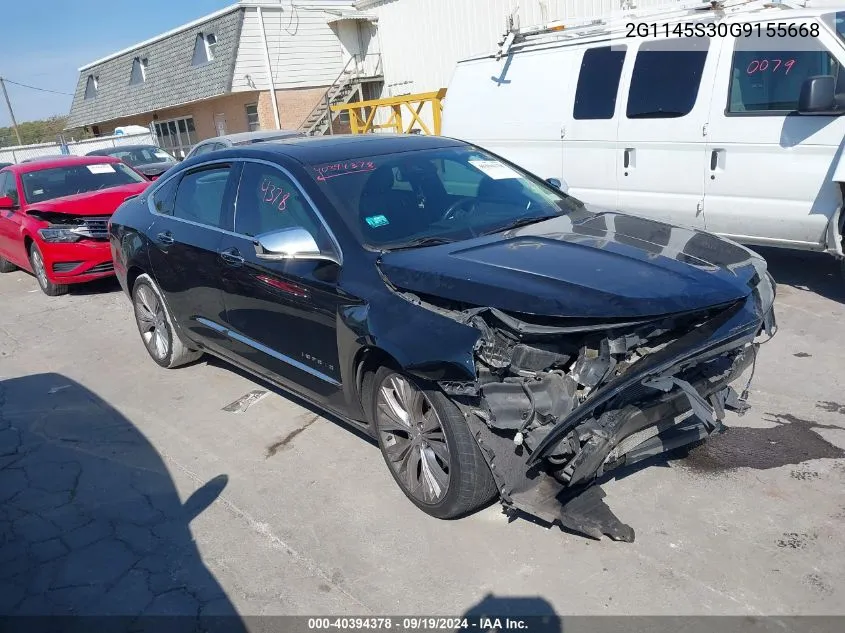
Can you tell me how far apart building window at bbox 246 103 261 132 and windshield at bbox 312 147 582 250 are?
937 inches

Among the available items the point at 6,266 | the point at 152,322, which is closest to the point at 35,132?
the point at 6,266

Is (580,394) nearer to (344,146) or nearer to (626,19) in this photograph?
(344,146)

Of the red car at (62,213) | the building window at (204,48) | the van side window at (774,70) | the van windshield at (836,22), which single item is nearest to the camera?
the van windshield at (836,22)

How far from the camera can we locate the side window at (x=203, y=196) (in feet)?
15.7

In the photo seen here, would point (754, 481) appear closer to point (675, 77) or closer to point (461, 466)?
point (461, 466)

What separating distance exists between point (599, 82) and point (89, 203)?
612 centimetres

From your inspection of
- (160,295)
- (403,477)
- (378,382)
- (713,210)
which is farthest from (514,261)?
(713,210)

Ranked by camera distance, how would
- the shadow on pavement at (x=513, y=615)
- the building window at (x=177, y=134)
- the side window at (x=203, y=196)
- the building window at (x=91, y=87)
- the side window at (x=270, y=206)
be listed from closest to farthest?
the shadow on pavement at (x=513, y=615)
the side window at (x=270, y=206)
the side window at (x=203, y=196)
the building window at (x=177, y=134)
the building window at (x=91, y=87)

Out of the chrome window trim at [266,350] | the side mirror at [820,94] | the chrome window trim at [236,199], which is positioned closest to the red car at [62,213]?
the chrome window trim at [236,199]

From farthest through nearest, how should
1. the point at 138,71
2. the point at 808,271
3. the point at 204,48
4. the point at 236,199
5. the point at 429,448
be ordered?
the point at 138,71 < the point at 204,48 < the point at 808,271 < the point at 236,199 < the point at 429,448

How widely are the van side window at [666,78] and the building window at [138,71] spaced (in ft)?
96.4

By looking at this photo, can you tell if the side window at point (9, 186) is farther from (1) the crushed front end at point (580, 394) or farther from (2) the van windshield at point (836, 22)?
(2) the van windshield at point (836, 22)

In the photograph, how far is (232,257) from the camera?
4469 mm

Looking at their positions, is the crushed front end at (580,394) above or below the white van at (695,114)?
below
